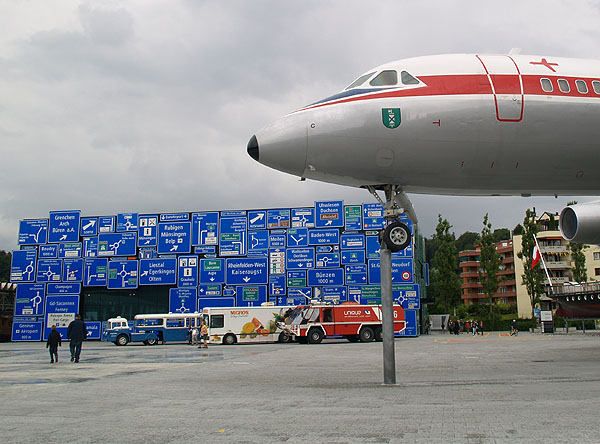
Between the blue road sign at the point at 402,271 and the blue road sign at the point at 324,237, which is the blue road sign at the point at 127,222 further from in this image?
the blue road sign at the point at 402,271

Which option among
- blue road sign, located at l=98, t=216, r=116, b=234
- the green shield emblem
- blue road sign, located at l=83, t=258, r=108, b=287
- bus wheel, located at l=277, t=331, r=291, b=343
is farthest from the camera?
blue road sign, located at l=98, t=216, r=116, b=234

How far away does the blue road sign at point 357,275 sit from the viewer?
41906 mm

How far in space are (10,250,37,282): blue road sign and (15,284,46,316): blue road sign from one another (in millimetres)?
1155

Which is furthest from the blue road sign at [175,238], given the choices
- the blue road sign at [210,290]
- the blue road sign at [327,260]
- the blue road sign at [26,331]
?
the blue road sign at [26,331]

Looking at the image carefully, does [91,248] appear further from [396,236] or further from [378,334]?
[396,236]

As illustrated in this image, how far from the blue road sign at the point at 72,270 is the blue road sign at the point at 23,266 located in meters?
2.70

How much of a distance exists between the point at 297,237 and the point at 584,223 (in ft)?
97.4

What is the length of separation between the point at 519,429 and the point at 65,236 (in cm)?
4507

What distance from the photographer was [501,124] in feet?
35.3

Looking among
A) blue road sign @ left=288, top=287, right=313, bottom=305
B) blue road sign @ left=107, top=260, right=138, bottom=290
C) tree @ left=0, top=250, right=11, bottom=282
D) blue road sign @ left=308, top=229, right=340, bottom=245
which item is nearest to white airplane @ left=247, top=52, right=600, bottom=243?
blue road sign @ left=308, top=229, right=340, bottom=245

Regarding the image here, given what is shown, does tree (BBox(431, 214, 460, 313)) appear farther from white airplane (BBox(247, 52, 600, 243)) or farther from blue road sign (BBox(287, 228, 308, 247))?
A: white airplane (BBox(247, 52, 600, 243))

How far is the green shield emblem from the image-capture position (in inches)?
418

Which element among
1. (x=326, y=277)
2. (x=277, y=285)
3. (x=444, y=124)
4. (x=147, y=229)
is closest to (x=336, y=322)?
(x=326, y=277)

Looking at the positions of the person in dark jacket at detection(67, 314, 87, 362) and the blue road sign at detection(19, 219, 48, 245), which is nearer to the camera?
the person in dark jacket at detection(67, 314, 87, 362)
